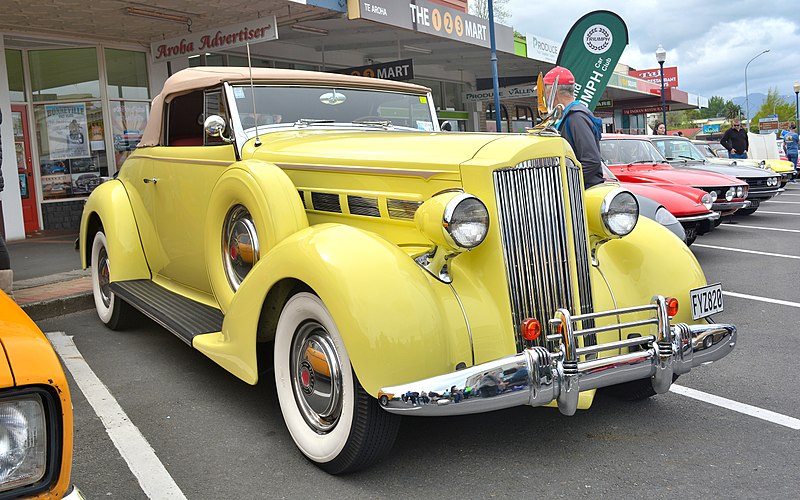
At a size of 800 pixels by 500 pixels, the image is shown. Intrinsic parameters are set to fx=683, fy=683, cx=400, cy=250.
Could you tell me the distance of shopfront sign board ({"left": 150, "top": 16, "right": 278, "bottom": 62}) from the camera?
9891mm

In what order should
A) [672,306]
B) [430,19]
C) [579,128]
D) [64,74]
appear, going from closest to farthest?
1. [672,306]
2. [579,128]
3. [64,74]
4. [430,19]

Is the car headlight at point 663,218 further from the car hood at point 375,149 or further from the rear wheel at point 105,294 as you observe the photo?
the rear wheel at point 105,294

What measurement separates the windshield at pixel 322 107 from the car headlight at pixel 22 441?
2.79m

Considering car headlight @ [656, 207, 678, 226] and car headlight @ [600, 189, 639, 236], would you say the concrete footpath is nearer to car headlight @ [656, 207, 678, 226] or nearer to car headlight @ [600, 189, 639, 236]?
car headlight @ [600, 189, 639, 236]

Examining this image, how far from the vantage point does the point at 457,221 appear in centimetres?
279

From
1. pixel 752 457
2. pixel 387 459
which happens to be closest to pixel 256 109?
pixel 387 459

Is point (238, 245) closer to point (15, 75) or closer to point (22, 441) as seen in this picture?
point (22, 441)

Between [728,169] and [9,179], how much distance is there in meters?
11.9

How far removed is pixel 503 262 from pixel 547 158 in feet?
1.72

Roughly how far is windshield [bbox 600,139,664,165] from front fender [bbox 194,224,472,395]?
762 cm

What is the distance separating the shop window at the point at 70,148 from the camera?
11594 mm

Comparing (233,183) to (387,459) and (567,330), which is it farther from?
(567,330)

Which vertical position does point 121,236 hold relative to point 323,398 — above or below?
above

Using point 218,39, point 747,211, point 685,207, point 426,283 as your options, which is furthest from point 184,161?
point 747,211
